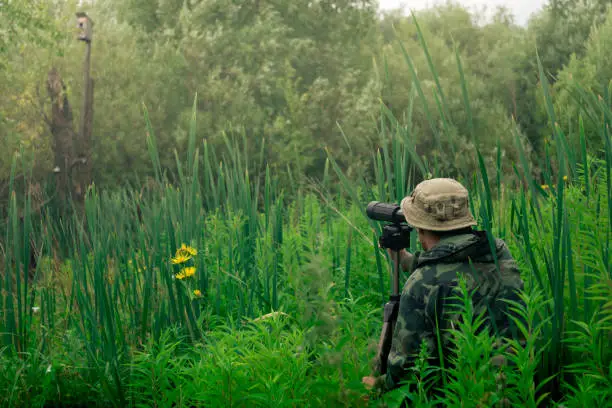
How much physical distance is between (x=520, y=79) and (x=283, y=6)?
429 inches

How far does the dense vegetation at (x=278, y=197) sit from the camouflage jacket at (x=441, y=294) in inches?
4.3

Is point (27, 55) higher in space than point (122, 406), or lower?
higher

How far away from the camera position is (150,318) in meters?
3.92

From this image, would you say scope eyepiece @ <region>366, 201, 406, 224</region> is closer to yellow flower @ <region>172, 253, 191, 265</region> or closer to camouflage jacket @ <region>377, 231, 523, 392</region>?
camouflage jacket @ <region>377, 231, 523, 392</region>

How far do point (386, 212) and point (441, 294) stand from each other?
0.48m

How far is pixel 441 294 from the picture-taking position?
2594mm

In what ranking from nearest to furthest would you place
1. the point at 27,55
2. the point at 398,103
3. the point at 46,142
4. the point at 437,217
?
the point at 437,217
the point at 46,142
the point at 27,55
the point at 398,103

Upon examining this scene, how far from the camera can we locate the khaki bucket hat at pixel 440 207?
276 centimetres

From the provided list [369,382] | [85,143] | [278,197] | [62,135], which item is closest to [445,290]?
[369,382]

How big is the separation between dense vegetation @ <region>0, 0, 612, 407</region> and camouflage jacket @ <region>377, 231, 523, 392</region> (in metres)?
0.11

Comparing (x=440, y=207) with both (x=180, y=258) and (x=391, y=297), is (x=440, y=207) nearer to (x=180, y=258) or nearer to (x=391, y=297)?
(x=391, y=297)

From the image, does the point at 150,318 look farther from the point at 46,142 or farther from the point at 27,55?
the point at 27,55

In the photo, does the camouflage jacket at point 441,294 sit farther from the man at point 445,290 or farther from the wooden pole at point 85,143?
the wooden pole at point 85,143

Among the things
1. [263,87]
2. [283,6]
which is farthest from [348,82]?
[283,6]
